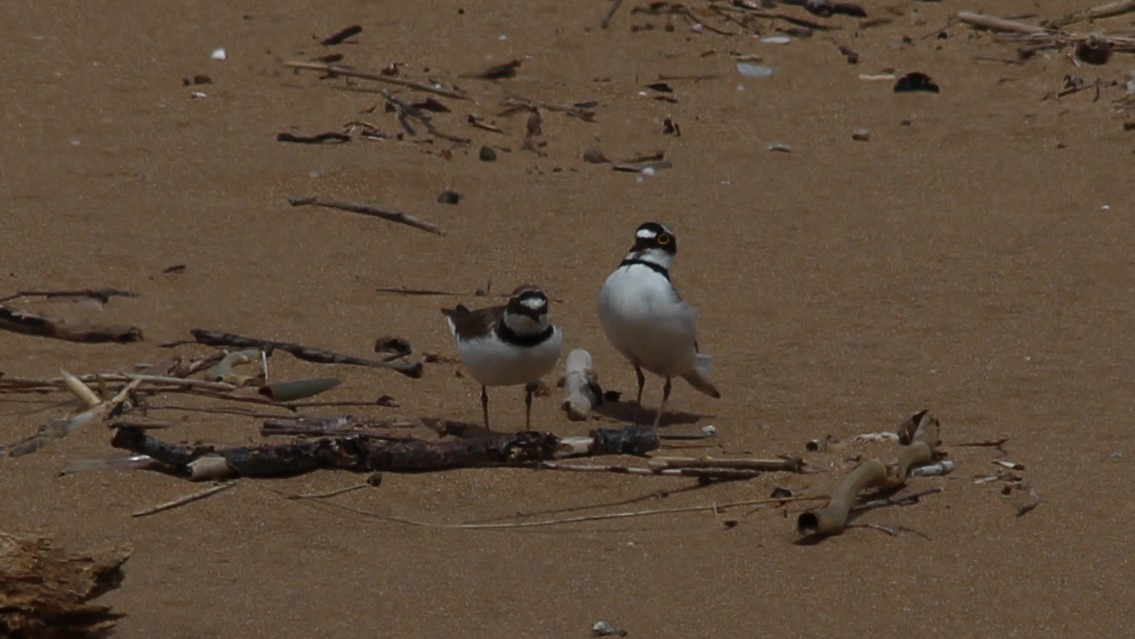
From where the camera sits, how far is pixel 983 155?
1086cm

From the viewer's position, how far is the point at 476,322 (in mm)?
7066

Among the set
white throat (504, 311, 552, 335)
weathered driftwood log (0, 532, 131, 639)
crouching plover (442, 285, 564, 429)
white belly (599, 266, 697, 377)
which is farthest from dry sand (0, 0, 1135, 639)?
white throat (504, 311, 552, 335)

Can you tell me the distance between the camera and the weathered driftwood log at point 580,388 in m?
7.32

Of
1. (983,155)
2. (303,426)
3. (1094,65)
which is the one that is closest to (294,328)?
(303,426)

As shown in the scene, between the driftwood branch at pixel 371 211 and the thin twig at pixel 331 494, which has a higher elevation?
the thin twig at pixel 331 494

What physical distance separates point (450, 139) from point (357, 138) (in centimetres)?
56

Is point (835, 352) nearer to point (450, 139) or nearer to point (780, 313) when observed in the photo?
point (780, 313)

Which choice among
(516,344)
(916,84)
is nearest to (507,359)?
(516,344)

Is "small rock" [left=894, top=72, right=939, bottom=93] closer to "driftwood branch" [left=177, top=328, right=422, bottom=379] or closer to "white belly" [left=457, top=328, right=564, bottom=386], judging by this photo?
"driftwood branch" [left=177, top=328, right=422, bottom=379]

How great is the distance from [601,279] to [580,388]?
164cm

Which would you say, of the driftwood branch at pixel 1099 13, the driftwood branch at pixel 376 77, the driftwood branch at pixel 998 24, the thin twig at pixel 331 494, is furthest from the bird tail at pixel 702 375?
the driftwood branch at pixel 1099 13

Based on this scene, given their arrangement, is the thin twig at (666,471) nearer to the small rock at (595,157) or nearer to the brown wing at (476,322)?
the brown wing at (476,322)

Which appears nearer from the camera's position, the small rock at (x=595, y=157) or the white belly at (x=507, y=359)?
the white belly at (x=507, y=359)

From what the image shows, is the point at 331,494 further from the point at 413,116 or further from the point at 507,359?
the point at 413,116
